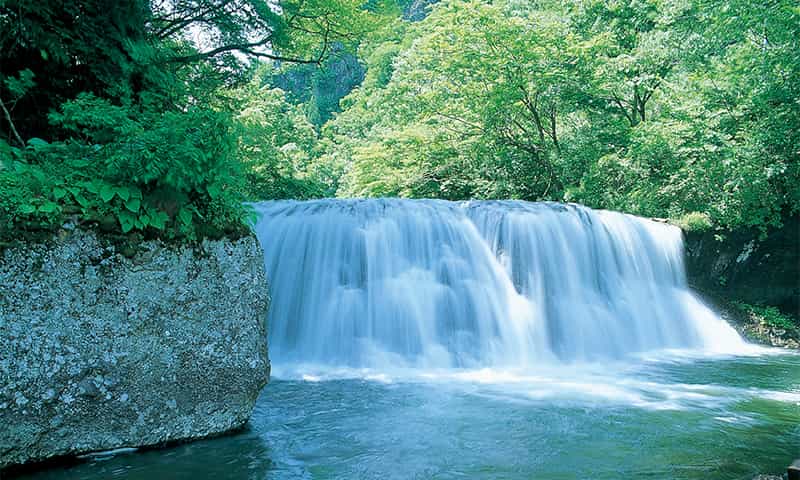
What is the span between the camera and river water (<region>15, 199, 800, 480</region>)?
3949 millimetres

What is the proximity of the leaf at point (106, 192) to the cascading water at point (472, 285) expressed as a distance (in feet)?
13.6

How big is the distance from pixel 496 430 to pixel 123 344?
2.98 meters

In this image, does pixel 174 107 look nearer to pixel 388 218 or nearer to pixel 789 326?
pixel 388 218

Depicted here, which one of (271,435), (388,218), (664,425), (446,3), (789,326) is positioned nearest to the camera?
(271,435)

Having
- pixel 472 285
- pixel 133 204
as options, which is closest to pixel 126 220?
pixel 133 204

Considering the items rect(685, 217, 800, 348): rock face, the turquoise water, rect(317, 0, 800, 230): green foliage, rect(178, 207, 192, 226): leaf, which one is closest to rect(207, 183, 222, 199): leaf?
rect(178, 207, 192, 226): leaf

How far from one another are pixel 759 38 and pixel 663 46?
10.9 feet

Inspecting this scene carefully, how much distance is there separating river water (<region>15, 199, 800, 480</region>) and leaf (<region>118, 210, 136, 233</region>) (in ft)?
5.00

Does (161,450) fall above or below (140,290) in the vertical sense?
below

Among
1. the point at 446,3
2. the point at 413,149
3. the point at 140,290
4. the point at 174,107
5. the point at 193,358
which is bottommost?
the point at 193,358

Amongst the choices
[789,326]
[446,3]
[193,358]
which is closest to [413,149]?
[446,3]

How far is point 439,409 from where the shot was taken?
526cm

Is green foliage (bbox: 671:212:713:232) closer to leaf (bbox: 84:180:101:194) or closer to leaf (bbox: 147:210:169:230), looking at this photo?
leaf (bbox: 147:210:169:230)

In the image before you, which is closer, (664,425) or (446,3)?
(664,425)
